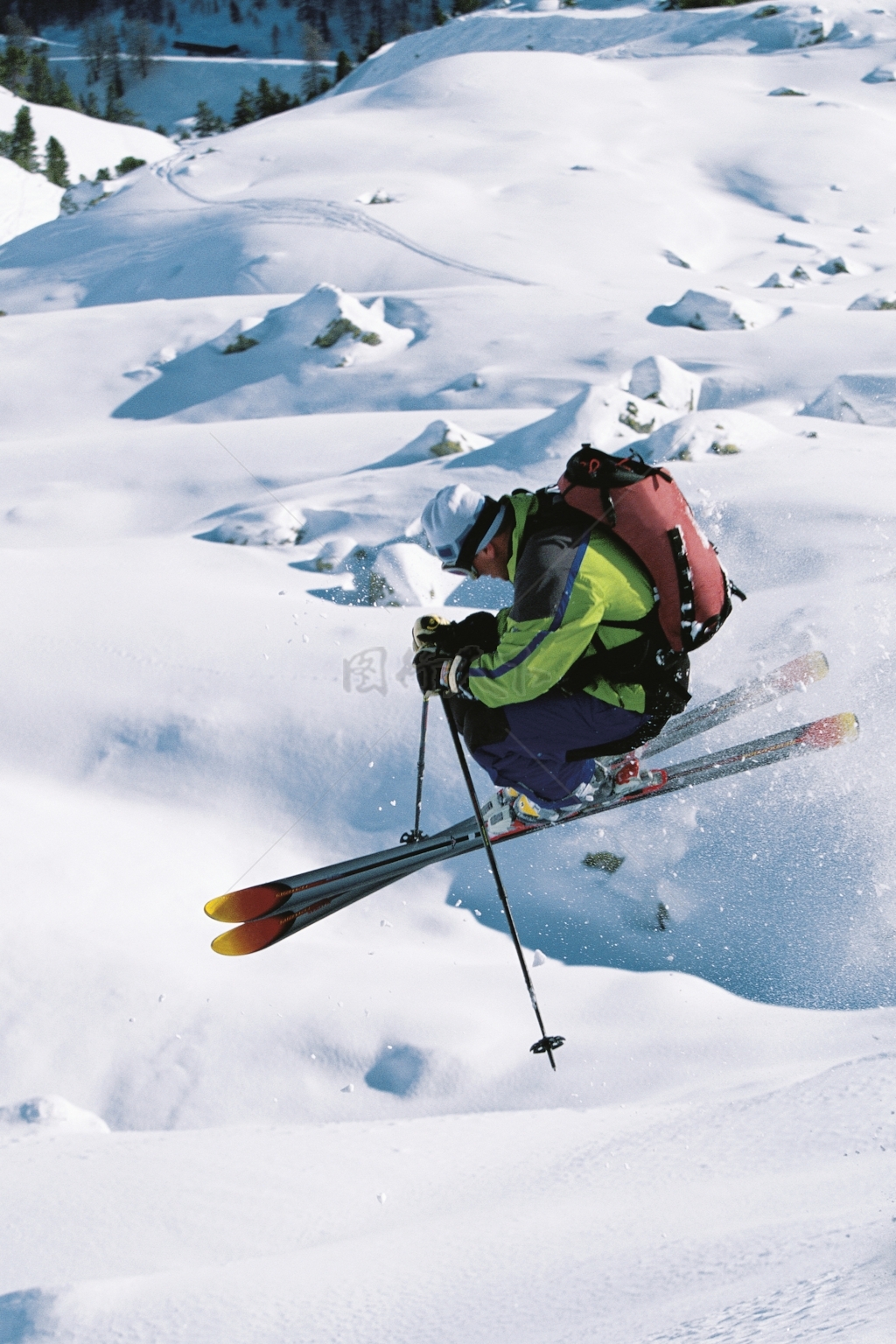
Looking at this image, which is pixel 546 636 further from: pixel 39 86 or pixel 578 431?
pixel 39 86

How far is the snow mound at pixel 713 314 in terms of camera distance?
1492cm

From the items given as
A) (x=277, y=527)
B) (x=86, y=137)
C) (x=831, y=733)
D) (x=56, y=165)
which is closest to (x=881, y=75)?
(x=277, y=527)

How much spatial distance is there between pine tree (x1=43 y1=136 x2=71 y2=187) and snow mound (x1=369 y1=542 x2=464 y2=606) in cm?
5713

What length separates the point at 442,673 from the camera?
3.97 metres

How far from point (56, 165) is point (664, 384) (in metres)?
54.9

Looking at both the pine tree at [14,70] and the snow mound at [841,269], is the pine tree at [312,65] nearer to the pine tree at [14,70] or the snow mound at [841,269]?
the pine tree at [14,70]

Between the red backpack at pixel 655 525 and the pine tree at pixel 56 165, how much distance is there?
61200 millimetres

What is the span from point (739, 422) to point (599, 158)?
71.3ft

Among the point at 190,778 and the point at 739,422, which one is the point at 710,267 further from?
the point at 190,778

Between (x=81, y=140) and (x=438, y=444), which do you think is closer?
(x=438, y=444)

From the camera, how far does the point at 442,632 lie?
13.6ft

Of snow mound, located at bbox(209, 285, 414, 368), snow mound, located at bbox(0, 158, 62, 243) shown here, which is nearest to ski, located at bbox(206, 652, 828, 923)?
snow mound, located at bbox(209, 285, 414, 368)

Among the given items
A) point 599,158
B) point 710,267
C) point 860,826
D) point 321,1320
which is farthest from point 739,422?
point 599,158

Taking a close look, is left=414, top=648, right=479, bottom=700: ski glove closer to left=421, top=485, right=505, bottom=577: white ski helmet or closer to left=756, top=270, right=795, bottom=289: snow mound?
left=421, top=485, right=505, bottom=577: white ski helmet
